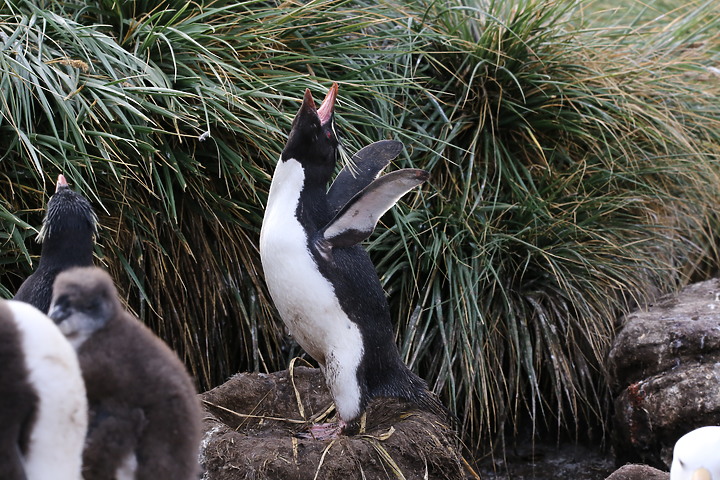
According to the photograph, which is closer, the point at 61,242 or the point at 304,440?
the point at 61,242

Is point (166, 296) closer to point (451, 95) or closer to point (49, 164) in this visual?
point (49, 164)

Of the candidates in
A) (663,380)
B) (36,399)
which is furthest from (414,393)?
(36,399)

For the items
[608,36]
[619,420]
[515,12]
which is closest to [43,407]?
[619,420]

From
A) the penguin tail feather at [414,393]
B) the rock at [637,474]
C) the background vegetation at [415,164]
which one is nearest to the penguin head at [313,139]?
the background vegetation at [415,164]

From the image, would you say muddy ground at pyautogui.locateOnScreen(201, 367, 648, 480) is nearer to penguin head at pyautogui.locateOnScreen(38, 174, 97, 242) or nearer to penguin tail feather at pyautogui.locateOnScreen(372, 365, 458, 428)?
penguin tail feather at pyautogui.locateOnScreen(372, 365, 458, 428)

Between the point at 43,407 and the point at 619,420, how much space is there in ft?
11.1

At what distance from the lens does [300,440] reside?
3.46 m

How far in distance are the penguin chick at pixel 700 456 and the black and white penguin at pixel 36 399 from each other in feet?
6.71

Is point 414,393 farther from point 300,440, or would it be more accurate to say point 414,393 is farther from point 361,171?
point 361,171

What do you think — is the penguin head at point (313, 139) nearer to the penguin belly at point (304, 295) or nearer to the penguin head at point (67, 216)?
the penguin belly at point (304, 295)

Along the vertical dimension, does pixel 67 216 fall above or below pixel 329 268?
above

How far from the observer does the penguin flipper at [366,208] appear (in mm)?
3398

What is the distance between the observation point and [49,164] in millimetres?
3863

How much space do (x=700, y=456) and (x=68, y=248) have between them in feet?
7.05
